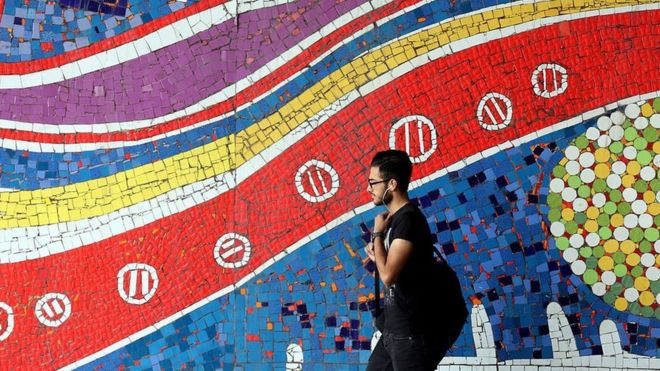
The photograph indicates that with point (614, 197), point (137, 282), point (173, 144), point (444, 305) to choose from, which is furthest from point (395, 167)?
point (137, 282)

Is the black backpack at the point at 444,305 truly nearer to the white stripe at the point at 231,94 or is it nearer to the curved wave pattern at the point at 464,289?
the curved wave pattern at the point at 464,289

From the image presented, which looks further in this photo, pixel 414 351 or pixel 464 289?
pixel 464 289

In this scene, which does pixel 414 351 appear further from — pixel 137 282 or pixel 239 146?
pixel 137 282

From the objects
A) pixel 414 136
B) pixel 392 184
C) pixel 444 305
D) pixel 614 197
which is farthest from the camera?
pixel 414 136

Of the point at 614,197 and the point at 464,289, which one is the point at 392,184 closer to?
the point at 464,289

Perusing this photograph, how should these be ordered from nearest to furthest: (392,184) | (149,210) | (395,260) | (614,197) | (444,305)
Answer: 1. (395,260)
2. (444,305)
3. (392,184)
4. (614,197)
5. (149,210)

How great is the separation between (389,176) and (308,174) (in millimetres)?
1329

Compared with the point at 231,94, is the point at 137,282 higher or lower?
lower

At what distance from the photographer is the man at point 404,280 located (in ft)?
15.3

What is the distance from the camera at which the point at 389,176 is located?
4.91 metres

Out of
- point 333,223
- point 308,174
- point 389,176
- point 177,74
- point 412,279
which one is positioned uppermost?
point 177,74

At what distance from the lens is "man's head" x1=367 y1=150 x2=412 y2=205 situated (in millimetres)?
4898

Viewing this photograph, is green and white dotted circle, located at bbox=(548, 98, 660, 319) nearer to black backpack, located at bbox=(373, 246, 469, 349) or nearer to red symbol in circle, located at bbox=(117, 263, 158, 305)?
black backpack, located at bbox=(373, 246, 469, 349)

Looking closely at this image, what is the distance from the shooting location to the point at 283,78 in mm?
6211
